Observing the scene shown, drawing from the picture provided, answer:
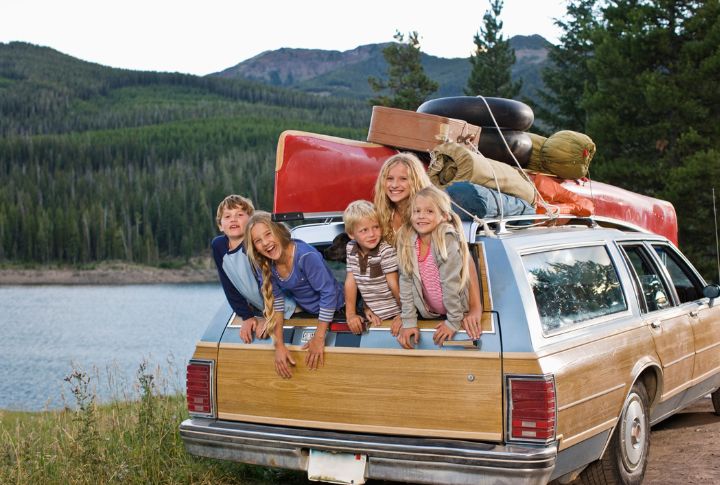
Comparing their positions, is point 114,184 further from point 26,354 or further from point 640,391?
point 640,391

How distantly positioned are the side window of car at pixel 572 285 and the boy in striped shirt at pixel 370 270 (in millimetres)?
739

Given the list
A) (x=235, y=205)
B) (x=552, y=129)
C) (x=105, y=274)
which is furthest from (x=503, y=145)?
(x=105, y=274)

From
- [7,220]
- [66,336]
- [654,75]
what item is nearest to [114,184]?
[7,220]

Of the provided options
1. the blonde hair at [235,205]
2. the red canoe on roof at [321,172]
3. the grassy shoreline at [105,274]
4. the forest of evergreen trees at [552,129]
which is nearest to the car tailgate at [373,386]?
the blonde hair at [235,205]

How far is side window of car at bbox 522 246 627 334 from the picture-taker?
14.9 feet

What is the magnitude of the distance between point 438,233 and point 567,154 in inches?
116

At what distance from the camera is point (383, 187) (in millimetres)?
5023

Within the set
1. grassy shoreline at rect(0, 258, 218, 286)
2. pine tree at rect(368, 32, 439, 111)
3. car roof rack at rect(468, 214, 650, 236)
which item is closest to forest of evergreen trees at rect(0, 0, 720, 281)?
grassy shoreline at rect(0, 258, 218, 286)

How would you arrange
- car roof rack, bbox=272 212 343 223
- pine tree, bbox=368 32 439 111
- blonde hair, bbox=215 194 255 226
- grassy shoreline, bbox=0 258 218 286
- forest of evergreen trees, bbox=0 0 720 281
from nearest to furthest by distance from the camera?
blonde hair, bbox=215 194 255 226, car roof rack, bbox=272 212 343 223, forest of evergreen trees, bbox=0 0 720 281, pine tree, bbox=368 32 439 111, grassy shoreline, bbox=0 258 218 286

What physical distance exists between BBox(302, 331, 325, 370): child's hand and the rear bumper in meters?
0.37

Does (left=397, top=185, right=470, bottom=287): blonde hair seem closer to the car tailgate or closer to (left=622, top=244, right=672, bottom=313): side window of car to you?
the car tailgate

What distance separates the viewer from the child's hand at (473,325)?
14.0ft

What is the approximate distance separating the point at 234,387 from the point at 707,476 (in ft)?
10.7

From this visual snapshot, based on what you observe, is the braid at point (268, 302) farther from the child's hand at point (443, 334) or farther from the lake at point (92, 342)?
the lake at point (92, 342)
